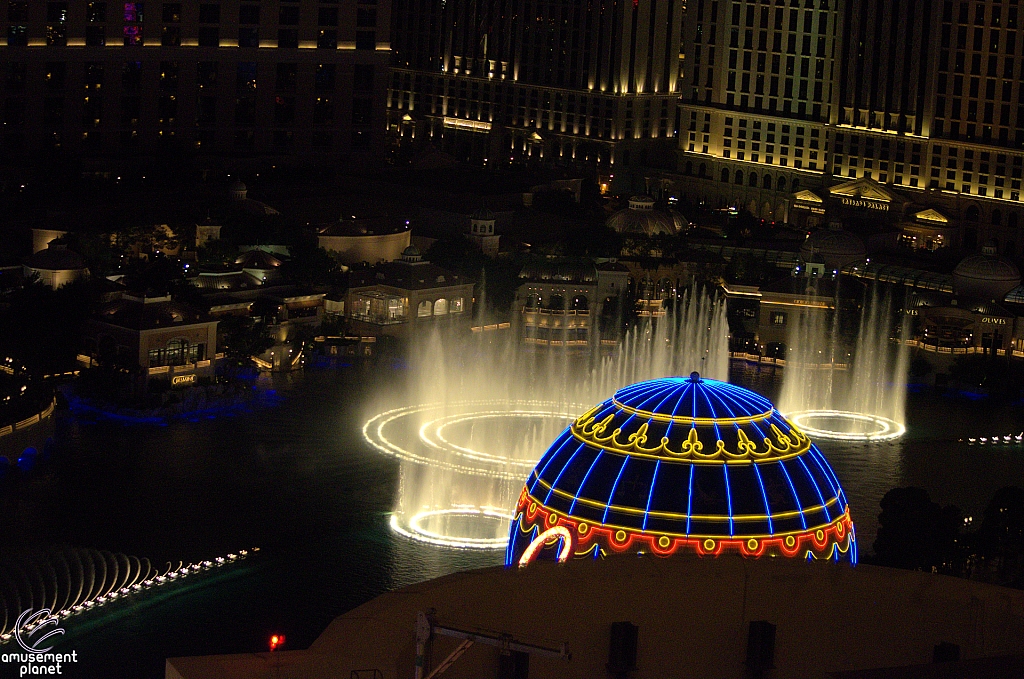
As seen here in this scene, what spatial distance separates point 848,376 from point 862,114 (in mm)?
34334

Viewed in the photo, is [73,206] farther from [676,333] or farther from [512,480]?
[512,480]

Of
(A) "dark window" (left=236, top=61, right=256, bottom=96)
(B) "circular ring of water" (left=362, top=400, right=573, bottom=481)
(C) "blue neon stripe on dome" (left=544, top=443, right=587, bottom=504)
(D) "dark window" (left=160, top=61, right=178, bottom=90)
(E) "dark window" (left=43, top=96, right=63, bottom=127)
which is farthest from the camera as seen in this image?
(A) "dark window" (left=236, top=61, right=256, bottom=96)

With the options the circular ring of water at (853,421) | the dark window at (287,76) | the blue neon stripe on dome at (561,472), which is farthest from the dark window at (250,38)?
the blue neon stripe on dome at (561,472)

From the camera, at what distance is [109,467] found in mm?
45719

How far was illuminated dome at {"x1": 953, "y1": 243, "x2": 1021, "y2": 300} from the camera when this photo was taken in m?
67.4

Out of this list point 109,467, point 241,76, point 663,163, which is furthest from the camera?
point 663,163

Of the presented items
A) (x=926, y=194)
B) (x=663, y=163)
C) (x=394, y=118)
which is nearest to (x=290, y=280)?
(x=926, y=194)

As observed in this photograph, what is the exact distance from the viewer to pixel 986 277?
6762 centimetres

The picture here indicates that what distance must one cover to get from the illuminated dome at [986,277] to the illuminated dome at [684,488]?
41052 millimetres

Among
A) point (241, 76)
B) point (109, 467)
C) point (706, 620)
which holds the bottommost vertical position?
point (109, 467)

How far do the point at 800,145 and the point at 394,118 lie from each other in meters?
31.4

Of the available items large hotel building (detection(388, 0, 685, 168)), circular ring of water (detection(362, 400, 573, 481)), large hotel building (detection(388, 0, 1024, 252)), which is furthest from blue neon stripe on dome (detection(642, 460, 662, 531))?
large hotel building (detection(388, 0, 685, 168))

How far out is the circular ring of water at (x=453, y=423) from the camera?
4744cm

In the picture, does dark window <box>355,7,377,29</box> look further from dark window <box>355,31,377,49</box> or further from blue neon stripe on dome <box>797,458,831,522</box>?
blue neon stripe on dome <box>797,458,831,522</box>
